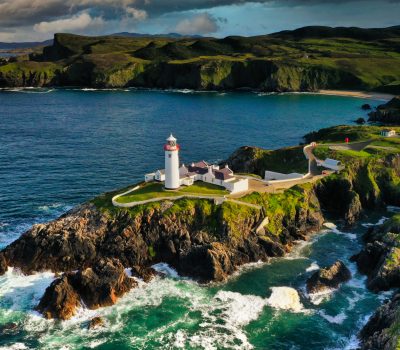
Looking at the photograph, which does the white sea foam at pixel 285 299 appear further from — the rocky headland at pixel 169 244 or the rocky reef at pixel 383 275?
the rocky reef at pixel 383 275

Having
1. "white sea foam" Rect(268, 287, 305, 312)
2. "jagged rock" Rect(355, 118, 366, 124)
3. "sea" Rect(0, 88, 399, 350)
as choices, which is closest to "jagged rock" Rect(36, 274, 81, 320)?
"sea" Rect(0, 88, 399, 350)

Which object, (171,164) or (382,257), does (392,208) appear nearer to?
(382,257)

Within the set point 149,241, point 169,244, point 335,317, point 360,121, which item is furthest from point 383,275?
point 360,121

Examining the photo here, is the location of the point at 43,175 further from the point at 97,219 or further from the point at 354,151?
the point at 354,151

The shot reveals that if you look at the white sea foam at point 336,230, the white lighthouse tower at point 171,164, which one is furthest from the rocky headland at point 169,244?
the white lighthouse tower at point 171,164

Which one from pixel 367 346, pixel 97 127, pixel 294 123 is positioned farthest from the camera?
pixel 294 123

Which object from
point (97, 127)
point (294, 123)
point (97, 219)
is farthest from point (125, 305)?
point (294, 123)
